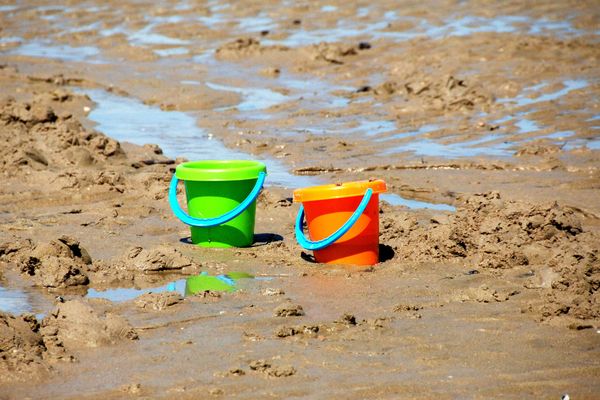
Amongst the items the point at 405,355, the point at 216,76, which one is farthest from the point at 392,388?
the point at 216,76

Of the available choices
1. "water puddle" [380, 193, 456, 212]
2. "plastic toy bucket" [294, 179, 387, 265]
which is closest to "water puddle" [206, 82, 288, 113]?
"water puddle" [380, 193, 456, 212]

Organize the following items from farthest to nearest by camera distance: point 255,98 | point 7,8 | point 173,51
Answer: point 7,8
point 173,51
point 255,98

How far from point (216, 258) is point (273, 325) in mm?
1306

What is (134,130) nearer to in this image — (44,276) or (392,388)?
(44,276)

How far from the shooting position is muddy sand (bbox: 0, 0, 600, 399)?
13.0 ft

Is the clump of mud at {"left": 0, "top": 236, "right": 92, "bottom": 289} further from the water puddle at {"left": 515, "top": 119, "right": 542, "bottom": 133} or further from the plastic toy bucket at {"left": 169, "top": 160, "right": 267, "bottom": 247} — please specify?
the water puddle at {"left": 515, "top": 119, "right": 542, "bottom": 133}

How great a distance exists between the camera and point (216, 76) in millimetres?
11984

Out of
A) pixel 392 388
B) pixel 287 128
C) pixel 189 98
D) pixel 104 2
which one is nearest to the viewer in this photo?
pixel 392 388

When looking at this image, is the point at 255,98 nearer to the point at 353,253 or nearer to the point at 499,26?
the point at 499,26

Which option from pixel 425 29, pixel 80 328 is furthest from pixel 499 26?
pixel 80 328

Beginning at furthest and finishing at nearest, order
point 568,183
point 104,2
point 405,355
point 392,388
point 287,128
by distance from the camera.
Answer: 1. point 104,2
2. point 287,128
3. point 568,183
4. point 405,355
5. point 392,388

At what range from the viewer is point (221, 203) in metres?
5.82

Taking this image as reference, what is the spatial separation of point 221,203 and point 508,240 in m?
1.59

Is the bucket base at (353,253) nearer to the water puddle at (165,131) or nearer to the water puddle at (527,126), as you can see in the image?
the water puddle at (165,131)
